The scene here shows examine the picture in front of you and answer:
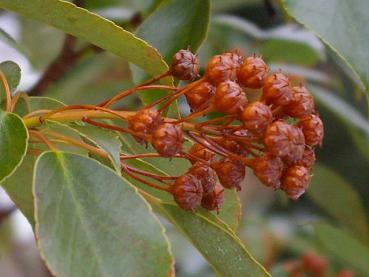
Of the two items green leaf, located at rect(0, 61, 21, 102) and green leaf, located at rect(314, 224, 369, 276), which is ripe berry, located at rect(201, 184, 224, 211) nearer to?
green leaf, located at rect(0, 61, 21, 102)

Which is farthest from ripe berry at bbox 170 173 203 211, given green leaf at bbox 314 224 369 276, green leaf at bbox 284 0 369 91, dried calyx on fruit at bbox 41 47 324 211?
green leaf at bbox 314 224 369 276

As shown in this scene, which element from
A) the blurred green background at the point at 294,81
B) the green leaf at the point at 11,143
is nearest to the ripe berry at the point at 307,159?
the green leaf at the point at 11,143

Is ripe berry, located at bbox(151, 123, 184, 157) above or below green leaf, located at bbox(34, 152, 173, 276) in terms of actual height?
above

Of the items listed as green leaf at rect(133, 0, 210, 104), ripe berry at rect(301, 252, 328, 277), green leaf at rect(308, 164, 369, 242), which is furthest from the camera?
green leaf at rect(308, 164, 369, 242)

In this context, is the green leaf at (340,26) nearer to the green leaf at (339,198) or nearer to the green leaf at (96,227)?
the green leaf at (96,227)

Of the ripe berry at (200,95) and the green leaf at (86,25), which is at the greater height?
the green leaf at (86,25)

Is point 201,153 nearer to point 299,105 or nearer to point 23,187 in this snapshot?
point 299,105

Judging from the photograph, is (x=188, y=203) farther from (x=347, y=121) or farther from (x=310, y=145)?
(x=347, y=121)
